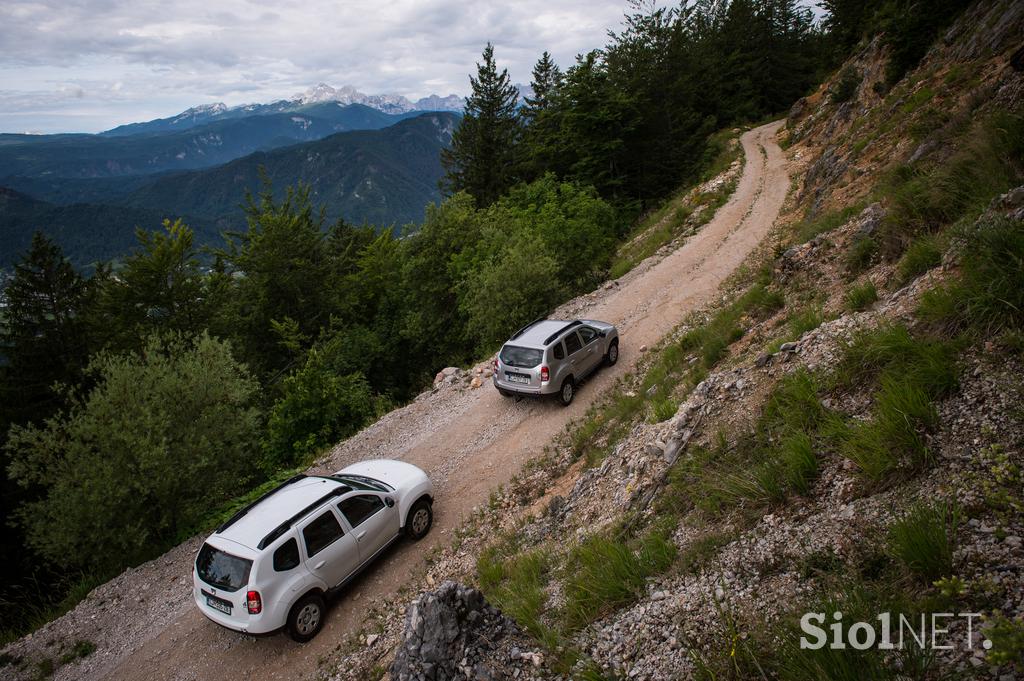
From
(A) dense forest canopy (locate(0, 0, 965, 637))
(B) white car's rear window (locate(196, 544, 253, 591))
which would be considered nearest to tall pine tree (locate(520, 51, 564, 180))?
(A) dense forest canopy (locate(0, 0, 965, 637))

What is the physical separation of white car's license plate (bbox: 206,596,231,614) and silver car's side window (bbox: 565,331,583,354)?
8622 mm

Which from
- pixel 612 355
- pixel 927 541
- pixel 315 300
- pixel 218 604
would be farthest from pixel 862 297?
Result: pixel 315 300

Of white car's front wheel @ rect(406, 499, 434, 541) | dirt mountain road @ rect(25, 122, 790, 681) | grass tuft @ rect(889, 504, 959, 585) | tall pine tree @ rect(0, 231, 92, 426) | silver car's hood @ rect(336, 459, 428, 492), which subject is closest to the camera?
grass tuft @ rect(889, 504, 959, 585)

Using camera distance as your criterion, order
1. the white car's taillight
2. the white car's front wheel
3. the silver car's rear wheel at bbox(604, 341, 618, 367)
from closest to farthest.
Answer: the white car's taillight < the white car's front wheel < the silver car's rear wheel at bbox(604, 341, 618, 367)

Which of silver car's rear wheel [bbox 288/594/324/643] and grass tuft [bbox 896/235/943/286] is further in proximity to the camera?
silver car's rear wheel [bbox 288/594/324/643]

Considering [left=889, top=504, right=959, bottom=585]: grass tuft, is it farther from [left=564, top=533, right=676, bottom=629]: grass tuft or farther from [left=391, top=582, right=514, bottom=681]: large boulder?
[left=391, top=582, right=514, bottom=681]: large boulder

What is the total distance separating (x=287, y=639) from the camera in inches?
308

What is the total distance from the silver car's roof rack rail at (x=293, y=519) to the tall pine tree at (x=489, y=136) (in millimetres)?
38813

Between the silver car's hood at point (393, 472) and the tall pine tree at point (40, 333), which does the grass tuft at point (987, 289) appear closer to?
the silver car's hood at point (393, 472)

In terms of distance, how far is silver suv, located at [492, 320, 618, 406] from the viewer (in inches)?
483

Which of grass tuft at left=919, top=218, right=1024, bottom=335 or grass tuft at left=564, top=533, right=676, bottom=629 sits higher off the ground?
grass tuft at left=919, top=218, right=1024, bottom=335

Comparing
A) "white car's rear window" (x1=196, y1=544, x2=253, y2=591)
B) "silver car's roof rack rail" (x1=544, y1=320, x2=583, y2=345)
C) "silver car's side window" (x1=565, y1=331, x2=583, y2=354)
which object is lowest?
"white car's rear window" (x1=196, y1=544, x2=253, y2=591)

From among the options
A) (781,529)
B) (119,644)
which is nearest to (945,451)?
(781,529)

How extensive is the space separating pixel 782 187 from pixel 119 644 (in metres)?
30.6
